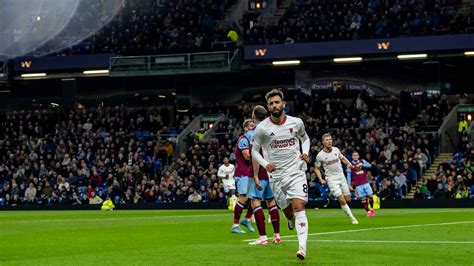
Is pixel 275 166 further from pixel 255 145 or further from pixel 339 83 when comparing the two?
pixel 339 83

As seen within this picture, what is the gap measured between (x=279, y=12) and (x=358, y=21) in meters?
7.67

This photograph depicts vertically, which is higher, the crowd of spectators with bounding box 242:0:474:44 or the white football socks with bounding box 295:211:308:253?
the crowd of spectators with bounding box 242:0:474:44

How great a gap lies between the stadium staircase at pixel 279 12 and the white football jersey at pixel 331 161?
3334 centimetres

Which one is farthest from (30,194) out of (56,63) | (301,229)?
(301,229)

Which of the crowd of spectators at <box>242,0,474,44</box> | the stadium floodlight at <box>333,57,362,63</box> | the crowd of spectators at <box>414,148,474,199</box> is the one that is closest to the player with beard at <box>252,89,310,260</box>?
the crowd of spectators at <box>414,148,474,199</box>

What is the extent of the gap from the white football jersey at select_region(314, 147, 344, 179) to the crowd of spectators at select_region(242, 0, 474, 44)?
86.5 ft

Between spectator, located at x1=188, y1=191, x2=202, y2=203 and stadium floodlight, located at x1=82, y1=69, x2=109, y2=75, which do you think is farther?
stadium floodlight, located at x1=82, y1=69, x2=109, y2=75

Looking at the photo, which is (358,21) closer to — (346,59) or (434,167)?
(346,59)

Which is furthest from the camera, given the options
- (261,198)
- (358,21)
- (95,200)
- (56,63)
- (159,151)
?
(56,63)

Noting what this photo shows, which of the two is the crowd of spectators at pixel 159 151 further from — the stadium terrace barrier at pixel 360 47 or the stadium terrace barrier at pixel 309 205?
the stadium terrace barrier at pixel 360 47

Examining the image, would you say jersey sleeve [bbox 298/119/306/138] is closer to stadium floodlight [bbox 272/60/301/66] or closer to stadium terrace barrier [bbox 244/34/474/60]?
stadium terrace barrier [bbox 244/34/474/60]

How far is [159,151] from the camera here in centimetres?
5534

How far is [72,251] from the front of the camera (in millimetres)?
16750

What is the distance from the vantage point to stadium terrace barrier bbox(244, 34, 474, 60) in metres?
52.4
